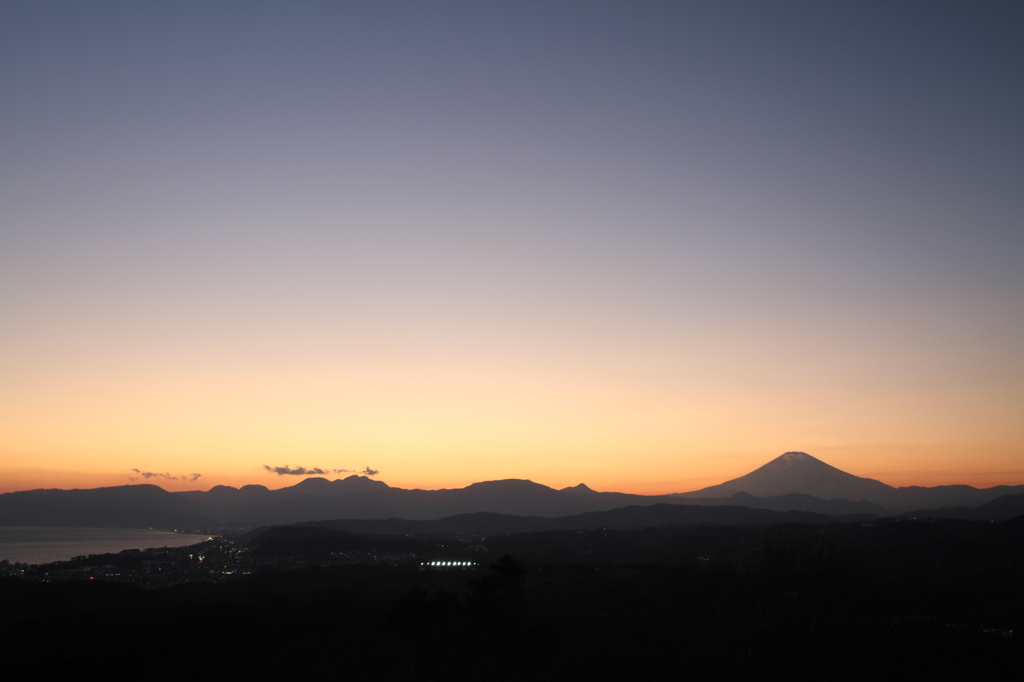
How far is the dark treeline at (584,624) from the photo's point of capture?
27219mm

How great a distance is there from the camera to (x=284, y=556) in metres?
164

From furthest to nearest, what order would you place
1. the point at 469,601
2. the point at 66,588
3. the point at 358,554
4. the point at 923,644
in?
the point at 358,554 → the point at 66,588 → the point at 469,601 → the point at 923,644

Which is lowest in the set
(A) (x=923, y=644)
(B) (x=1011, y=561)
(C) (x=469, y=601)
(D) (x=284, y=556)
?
(D) (x=284, y=556)

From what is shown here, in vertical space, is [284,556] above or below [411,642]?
below

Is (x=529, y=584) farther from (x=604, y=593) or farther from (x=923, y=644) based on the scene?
(x=923, y=644)

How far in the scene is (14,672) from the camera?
42.8m

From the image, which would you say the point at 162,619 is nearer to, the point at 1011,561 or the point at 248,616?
the point at 248,616

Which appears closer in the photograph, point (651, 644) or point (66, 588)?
point (651, 644)

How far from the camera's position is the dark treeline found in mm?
27219

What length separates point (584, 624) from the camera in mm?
52219

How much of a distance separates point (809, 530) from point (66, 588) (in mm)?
141389

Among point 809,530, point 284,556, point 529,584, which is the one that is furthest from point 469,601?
point 284,556

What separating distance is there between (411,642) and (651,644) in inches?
617

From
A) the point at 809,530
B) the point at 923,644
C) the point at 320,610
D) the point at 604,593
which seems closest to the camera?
the point at 923,644
